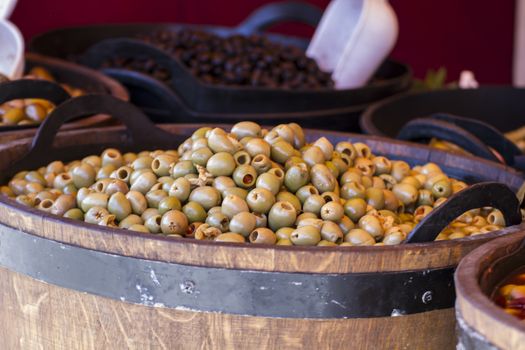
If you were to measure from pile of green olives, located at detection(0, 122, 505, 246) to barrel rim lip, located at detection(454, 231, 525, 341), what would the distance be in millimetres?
294

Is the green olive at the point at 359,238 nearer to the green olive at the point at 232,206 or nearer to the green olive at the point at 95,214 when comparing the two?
the green olive at the point at 232,206

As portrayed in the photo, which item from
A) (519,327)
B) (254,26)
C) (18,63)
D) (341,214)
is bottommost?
(254,26)

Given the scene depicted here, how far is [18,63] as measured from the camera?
9.82 feet

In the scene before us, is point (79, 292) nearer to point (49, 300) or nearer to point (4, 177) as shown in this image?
point (49, 300)

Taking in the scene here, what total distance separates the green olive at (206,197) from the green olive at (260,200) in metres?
0.07

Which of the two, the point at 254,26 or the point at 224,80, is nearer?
the point at 224,80

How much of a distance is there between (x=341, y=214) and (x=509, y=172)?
0.60m

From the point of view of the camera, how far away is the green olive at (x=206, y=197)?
170 centimetres


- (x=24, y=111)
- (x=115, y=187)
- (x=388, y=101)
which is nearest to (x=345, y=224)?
(x=115, y=187)

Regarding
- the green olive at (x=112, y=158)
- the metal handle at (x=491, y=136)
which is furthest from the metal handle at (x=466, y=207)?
the green olive at (x=112, y=158)

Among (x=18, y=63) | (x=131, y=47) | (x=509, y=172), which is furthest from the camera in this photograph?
(x=131, y=47)

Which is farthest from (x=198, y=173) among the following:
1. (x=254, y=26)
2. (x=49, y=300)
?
(x=254, y=26)

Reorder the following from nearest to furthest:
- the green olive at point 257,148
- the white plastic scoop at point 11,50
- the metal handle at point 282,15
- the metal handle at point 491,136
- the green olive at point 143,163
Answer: the green olive at point 257,148 < the green olive at point 143,163 < the metal handle at point 491,136 < the white plastic scoop at point 11,50 < the metal handle at point 282,15

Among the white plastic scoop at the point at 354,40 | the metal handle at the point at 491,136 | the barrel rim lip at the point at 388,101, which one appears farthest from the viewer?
the white plastic scoop at the point at 354,40
